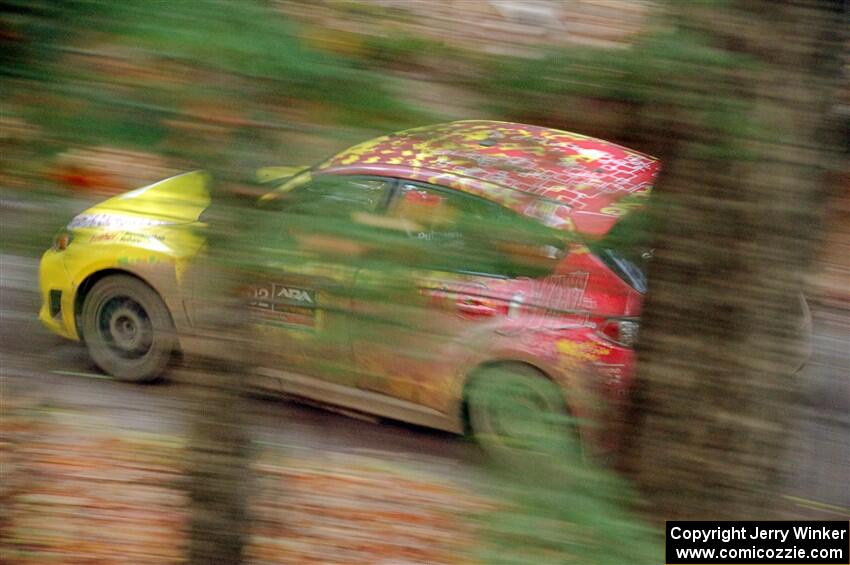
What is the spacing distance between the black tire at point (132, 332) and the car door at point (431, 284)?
37 cm

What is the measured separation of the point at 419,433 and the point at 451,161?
0.95m

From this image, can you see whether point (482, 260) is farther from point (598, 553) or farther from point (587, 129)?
point (598, 553)

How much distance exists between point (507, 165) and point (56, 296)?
847 mm

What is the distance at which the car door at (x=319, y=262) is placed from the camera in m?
1.44

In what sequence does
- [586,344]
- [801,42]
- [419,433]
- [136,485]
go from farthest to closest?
[136,485], [419,433], [801,42], [586,344]

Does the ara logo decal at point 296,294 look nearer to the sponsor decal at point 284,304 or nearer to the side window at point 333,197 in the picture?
the sponsor decal at point 284,304

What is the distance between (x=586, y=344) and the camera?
1797 millimetres

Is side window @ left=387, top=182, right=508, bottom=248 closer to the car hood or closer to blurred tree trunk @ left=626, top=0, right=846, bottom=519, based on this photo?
the car hood

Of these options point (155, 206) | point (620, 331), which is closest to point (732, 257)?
point (620, 331)

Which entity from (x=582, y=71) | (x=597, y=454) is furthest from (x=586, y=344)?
(x=582, y=71)

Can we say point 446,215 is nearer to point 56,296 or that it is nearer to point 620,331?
point 620,331

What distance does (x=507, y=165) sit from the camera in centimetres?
157

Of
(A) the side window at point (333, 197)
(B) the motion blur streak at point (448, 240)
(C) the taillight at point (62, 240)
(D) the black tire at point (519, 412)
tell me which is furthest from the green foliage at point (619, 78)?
(C) the taillight at point (62, 240)

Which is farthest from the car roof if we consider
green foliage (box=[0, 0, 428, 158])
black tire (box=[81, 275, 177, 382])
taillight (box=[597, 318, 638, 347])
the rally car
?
black tire (box=[81, 275, 177, 382])
